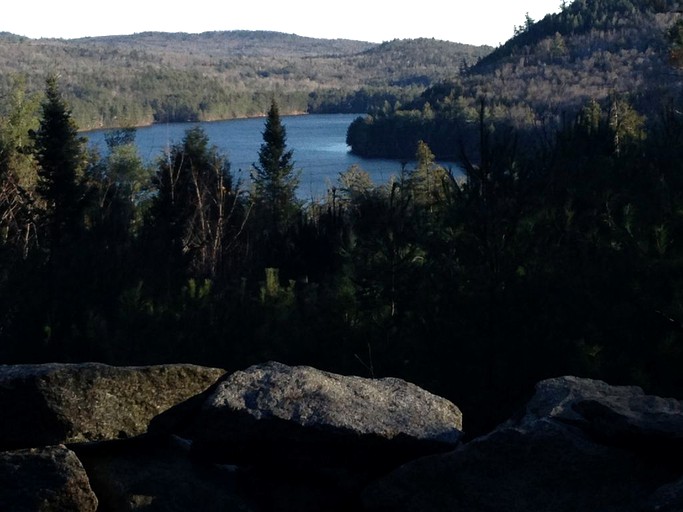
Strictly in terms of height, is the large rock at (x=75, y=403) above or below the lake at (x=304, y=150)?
above

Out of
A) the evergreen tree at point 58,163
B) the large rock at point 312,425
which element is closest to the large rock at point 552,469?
the large rock at point 312,425

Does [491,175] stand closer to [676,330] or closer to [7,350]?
[676,330]

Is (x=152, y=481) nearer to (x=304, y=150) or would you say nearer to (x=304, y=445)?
(x=304, y=445)

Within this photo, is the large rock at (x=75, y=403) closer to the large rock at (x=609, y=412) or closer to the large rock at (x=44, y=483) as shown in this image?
the large rock at (x=44, y=483)

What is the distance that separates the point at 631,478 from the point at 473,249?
3475mm

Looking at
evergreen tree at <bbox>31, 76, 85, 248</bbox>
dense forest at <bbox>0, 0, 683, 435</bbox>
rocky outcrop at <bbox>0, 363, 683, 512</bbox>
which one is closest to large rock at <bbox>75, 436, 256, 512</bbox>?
rocky outcrop at <bbox>0, 363, 683, 512</bbox>

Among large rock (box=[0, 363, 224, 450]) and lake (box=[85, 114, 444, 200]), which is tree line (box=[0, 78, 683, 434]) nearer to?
large rock (box=[0, 363, 224, 450])

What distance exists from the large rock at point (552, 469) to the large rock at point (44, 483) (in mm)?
1746

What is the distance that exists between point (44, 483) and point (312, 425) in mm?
1650

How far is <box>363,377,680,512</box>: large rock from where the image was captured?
5695 millimetres

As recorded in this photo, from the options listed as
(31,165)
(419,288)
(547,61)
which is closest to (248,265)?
(419,288)

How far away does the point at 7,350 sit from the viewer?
10.6 meters

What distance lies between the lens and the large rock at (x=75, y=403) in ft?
20.9

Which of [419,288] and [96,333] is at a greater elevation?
[419,288]
